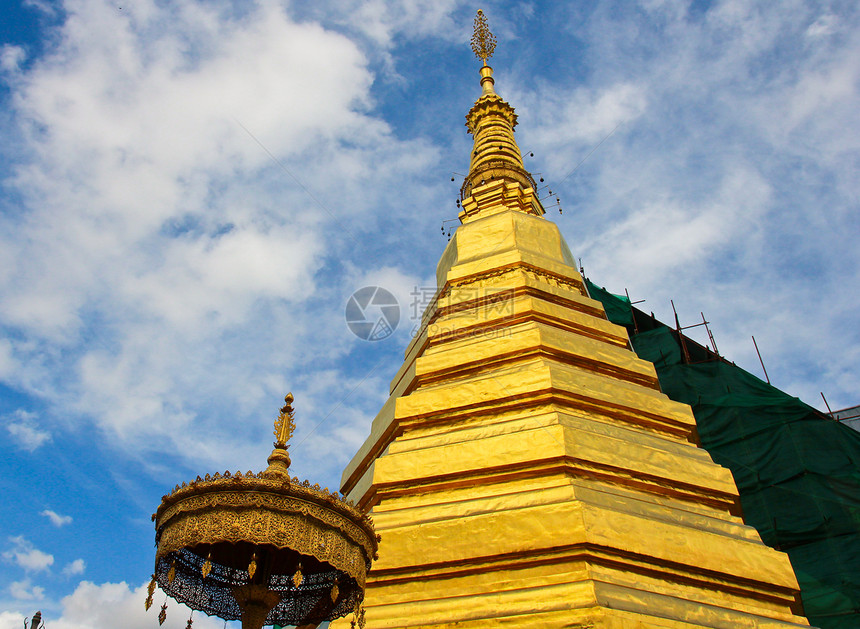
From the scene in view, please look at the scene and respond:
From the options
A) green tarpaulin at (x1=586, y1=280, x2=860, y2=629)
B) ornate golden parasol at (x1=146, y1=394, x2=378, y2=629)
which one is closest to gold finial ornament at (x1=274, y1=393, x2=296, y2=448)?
ornate golden parasol at (x1=146, y1=394, x2=378, y2=629)

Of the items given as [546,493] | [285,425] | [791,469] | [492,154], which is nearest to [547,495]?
[546,493]

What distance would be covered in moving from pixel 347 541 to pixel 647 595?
2659 mm

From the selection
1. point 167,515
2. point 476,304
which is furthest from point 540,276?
point 167,515

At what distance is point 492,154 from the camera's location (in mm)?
15008

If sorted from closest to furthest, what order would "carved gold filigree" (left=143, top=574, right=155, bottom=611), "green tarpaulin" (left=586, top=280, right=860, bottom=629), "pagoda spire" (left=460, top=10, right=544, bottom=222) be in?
"carved gold filigree" (left=143, top=574, right=155, bottom=611)
"green tarpaulin" (left=586, top=280, right=860, bottom=629)
"pagoda spire" (left=460, top=10, right=544, bottom=222)

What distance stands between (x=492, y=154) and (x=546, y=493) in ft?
31.8

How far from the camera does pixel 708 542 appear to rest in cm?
672

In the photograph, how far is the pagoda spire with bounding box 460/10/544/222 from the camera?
14.5 m

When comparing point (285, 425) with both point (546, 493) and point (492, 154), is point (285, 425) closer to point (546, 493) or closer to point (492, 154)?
point (546, 493)

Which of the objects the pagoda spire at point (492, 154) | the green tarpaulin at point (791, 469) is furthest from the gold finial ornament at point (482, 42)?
the green tarpaulin at point (791, 469)

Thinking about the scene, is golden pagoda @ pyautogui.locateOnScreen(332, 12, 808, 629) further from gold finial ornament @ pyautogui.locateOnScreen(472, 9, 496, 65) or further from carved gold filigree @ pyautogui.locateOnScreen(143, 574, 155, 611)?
gold finial ornament @ pyautogui.locateOnScreen(472, 9, 496, 65)

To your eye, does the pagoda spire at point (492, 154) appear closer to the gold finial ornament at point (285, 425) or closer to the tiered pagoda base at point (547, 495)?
the tiered pagoda base at point (547, 495)

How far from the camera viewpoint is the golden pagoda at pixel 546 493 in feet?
20.2

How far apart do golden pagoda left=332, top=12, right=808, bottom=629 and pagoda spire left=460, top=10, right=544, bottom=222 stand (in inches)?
173
